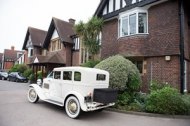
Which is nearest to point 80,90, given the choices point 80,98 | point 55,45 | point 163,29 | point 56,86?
point 80,98

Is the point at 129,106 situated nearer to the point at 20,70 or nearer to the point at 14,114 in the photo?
the point at 14,114

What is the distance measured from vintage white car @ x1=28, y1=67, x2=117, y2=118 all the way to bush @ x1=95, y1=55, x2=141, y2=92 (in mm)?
1149

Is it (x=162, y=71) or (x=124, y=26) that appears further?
(x=124, y=26)

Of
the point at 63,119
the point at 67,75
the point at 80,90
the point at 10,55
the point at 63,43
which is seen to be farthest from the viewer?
the point at 10,55

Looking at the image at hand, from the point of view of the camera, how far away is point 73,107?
7352 mm

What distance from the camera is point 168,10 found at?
1181 centimetres

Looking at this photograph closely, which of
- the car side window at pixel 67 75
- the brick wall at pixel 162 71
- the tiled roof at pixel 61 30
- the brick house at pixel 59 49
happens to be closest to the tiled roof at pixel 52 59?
the brick house at pixel 59 49

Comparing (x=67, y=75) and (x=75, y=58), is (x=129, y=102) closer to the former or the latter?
(x=67, y=75)

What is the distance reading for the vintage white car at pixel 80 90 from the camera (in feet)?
23.6

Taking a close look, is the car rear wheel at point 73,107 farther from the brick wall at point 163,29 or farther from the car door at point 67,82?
the brick wall at point 163,29

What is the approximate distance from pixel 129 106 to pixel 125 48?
5406 millimetres

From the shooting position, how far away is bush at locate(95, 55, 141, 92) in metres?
9.43

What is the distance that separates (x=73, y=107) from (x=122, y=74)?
338cm

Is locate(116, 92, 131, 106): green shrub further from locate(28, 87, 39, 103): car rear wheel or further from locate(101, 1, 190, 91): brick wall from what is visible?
locate(28, 87, 39, 103): car rear wheel
